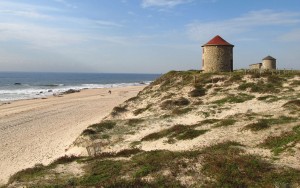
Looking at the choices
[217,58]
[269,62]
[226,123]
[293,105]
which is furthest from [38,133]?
[269,62]

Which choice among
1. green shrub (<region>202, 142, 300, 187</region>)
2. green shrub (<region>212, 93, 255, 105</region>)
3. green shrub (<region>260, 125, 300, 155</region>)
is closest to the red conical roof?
green shrub (<region>212, 93, 255, 105</region>)

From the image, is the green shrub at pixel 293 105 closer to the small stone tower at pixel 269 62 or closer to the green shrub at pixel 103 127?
the green shrub at pixel 103 127

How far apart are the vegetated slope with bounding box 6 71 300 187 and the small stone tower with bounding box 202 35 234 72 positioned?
19.0 ft

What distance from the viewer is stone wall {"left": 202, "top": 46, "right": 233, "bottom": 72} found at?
147ft

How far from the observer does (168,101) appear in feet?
112

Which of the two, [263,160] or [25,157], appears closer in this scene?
[263,160]

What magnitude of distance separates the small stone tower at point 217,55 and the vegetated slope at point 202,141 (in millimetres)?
5797

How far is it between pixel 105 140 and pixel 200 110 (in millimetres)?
9123

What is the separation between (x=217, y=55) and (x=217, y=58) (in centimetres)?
42

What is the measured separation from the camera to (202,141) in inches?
773

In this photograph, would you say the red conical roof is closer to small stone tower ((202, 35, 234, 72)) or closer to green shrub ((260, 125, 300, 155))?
small stone tower ((202, 35, 234, 72))

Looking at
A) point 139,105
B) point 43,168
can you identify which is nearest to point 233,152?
point 43,168

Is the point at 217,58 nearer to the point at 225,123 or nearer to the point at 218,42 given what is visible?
the point at 218,42

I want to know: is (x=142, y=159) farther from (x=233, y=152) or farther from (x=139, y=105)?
(x=139, y=105)
